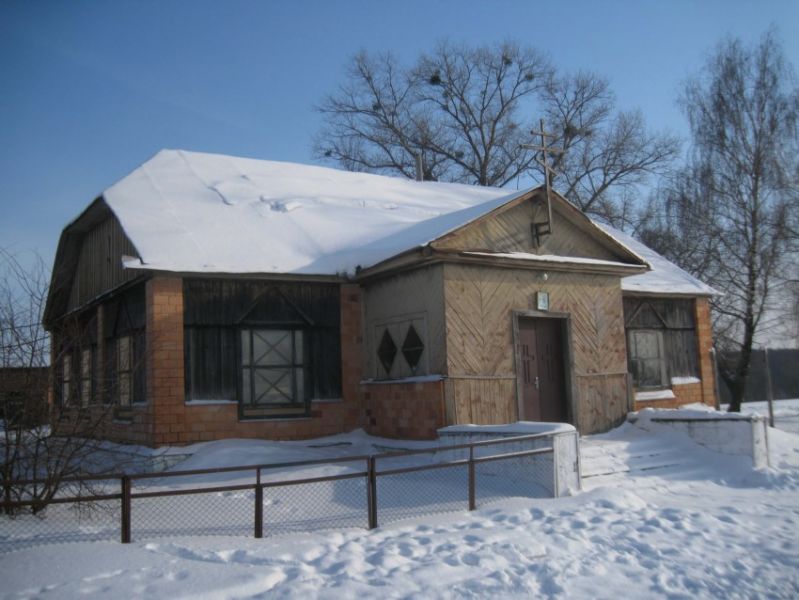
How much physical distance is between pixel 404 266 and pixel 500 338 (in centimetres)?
203

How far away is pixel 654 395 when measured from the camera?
17.5 meters

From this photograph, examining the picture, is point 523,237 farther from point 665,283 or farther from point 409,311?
point 665,283

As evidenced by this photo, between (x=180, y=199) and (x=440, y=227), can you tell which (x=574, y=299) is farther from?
(x=180, y=199)

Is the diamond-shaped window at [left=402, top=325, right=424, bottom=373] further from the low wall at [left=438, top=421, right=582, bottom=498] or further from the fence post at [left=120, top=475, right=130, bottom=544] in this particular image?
the fence post at [left=120, top=475, right=130, bottom=544]

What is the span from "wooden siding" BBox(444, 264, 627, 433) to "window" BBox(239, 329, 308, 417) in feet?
10.2

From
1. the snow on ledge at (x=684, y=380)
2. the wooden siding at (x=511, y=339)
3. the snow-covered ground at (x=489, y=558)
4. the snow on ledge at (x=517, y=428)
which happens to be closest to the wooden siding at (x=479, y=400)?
the wooden siding at (x=511, y=339)

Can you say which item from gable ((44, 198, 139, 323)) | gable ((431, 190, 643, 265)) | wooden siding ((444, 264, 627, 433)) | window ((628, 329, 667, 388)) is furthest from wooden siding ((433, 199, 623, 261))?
gable ((44, 198, 139, 323))

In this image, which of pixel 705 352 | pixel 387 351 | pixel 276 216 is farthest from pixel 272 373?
pixel 705 352

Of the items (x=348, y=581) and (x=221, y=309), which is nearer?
(x=348, y=581)

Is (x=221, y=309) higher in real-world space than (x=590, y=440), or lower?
higher

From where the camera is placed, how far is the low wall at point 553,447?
10.1m

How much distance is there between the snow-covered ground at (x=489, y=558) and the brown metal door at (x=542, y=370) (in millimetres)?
3607

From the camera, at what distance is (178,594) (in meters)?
6.04

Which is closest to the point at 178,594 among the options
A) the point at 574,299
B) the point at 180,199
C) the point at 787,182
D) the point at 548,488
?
the point at 548,488
